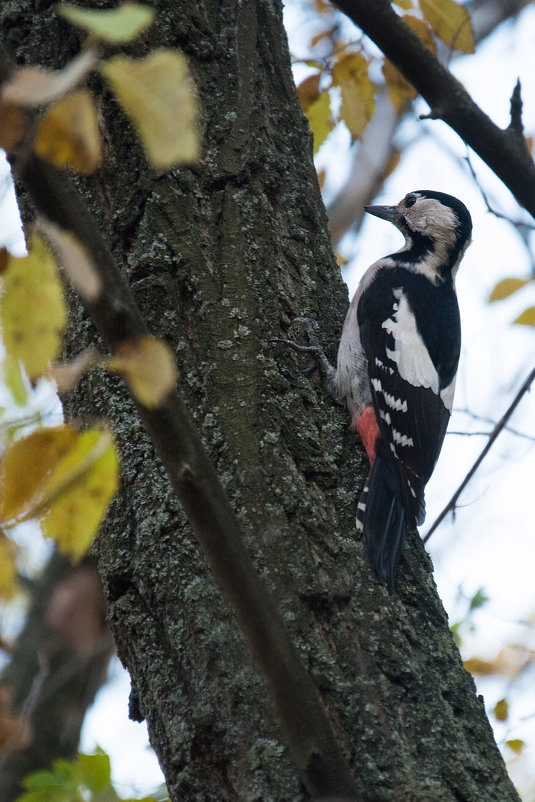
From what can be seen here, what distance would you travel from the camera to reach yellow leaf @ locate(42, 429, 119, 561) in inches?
41.8

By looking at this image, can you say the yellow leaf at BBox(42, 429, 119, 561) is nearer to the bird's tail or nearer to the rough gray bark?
the rough gray bark

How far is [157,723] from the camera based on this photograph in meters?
1.70

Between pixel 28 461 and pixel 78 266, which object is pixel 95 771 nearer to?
pixel 28 461

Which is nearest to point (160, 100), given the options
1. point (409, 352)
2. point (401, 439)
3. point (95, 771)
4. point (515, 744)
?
point (95, 771)

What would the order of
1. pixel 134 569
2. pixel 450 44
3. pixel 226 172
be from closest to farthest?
pixel 134 569, pixel 226 172, pixel 450 44

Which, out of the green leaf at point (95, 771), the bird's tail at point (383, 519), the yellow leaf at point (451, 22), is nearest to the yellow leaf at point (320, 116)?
the yellow leaf at point (451, 22)

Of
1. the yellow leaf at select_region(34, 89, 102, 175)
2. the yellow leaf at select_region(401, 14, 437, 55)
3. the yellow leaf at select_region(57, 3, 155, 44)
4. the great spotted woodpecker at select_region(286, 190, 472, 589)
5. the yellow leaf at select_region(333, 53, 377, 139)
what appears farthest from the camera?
the yellow leaf at select_region(333, 53, 377, 139)

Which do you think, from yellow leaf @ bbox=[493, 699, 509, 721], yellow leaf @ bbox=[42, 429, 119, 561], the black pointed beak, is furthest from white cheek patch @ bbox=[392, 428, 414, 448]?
yellow leaf @ bbox=[42, 429, 119, 561]

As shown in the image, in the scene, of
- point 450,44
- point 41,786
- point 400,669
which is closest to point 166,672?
point 400,669

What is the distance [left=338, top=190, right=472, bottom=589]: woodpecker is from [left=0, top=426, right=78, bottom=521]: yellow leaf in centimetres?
93

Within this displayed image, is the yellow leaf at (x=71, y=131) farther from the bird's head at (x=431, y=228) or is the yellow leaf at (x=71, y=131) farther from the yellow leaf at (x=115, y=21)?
the bird's head at (x=431, y=228)

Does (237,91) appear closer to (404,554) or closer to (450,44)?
(450,44)

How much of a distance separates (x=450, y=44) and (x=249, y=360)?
1.27 metres

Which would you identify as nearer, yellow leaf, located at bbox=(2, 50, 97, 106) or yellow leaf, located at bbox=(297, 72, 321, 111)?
yellow leaf, located at bbox=(2, 50, 97, 106)
